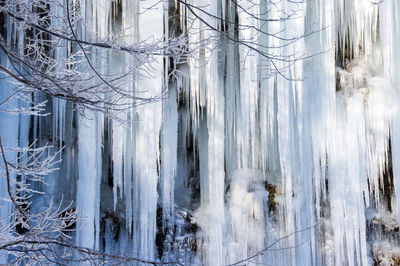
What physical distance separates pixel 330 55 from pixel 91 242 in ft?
9.17

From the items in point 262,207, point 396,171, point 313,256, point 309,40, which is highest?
point 309,40

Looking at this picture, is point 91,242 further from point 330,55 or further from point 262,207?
point 330,55

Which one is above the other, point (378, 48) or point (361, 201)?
point (378, 48)

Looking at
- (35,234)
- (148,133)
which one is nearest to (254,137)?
(148,133)

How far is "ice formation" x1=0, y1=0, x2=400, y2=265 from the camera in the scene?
4625mm

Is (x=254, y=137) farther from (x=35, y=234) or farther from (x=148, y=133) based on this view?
(x=35, y=234)

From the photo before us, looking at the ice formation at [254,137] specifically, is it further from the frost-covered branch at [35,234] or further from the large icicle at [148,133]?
the frost-covered branch at [35,234]

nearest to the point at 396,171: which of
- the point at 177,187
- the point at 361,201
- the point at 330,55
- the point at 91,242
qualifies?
the point at 361,201

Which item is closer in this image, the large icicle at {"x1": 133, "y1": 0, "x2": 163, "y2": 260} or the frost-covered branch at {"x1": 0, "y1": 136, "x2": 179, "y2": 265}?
the frost-covered branch at {"x1": 0, "y1": 136, "x2": 179, "y2": 265}

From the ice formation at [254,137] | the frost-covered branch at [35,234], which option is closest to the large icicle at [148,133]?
the ice formation at [254,137]

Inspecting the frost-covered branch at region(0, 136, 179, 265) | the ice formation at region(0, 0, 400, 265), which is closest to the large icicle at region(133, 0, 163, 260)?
the ice formation at region(0, 0, 400, 265)

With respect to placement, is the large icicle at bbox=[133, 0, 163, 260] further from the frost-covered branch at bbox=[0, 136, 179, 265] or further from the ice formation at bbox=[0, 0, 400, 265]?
the frost-covered branch at bbox=[0, 136, 179, 265]

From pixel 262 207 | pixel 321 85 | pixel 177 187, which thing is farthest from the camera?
pixel 177 187

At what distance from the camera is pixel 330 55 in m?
4.91
